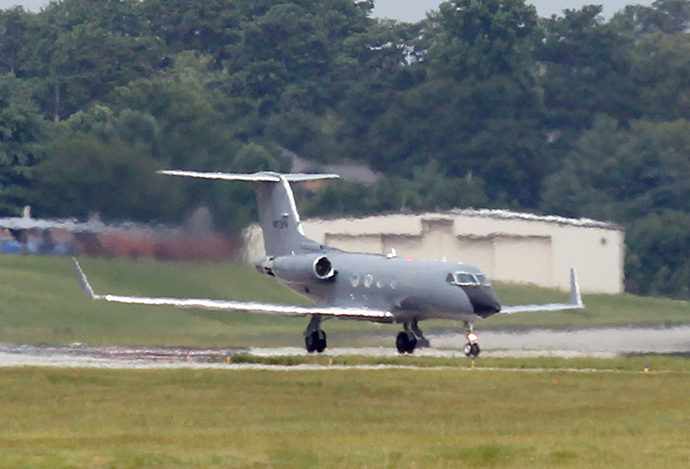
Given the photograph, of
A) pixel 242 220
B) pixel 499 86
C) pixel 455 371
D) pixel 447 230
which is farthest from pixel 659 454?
pixel 499 86

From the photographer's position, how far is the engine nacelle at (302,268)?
42156mm

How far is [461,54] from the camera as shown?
98.7 m

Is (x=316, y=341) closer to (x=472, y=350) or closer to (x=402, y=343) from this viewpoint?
(x=402, y=343)

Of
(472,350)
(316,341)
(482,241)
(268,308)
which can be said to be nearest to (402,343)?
(316,341)

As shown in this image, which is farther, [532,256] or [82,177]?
[532,256]

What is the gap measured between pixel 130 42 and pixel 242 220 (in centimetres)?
5125

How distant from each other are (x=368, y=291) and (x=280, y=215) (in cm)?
535

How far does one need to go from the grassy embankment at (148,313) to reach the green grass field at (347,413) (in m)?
0.39

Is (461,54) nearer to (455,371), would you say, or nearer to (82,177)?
(82,177)

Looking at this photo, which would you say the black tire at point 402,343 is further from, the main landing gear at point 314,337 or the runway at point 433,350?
the main landing gear at point 314,337

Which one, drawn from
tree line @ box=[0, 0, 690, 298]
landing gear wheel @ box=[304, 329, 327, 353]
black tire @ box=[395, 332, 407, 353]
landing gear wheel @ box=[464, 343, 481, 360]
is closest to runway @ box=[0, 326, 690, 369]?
black tire @ box=[395, 332, 407, 353]

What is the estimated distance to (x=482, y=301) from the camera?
1564 inches

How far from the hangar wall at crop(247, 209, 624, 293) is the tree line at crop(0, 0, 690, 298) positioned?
12.6 feet

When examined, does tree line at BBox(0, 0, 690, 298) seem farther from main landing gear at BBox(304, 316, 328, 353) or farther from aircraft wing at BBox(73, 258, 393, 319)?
aircraft wing at BBox(73, 258, 393, 319)
